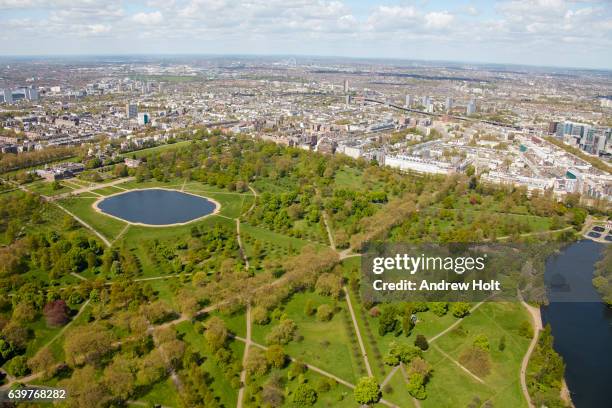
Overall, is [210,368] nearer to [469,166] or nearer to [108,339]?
[108,339]

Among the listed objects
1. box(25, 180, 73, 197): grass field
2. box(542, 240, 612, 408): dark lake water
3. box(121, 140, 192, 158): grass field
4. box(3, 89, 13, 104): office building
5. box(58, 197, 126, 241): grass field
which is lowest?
box(542, 240, 612, 408): dark lake water

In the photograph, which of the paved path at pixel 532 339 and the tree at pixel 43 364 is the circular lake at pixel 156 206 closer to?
the tree at pixel 43 364

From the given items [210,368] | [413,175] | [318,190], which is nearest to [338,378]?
[210,368]

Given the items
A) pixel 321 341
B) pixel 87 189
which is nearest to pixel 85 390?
pixel 321 341

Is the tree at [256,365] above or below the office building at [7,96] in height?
below

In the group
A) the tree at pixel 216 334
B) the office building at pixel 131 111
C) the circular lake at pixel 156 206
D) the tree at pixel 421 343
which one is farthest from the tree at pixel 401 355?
the office building at pixel 131 111

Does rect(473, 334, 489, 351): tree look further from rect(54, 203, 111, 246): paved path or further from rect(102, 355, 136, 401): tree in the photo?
rect(54, 203, 111, 246): paved path

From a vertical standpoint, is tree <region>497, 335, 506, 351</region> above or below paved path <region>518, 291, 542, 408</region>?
above

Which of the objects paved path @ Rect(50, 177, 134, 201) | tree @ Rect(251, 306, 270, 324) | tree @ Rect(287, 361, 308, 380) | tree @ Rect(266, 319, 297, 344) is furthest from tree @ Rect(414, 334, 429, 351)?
paved path @ Rect(50, 177, 134, 201)
